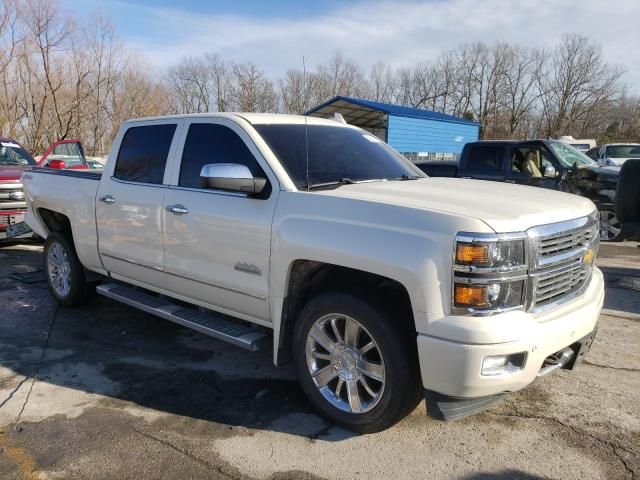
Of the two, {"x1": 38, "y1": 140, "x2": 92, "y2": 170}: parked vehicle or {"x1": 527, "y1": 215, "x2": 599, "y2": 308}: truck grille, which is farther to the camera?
{"x1": 38, "y1": 140, "x2": 92, "y2": 170}: parked vehicle

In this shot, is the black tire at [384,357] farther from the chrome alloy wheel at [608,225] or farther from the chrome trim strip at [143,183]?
the chrome alloy wheel at [608,225]

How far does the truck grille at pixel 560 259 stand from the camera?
2.86 meters

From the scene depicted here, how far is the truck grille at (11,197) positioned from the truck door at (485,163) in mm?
8160

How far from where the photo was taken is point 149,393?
12.8 feet

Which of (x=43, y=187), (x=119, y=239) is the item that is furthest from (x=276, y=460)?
(x=43, y=187)

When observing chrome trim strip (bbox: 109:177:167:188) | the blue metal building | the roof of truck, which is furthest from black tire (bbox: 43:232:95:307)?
the blue metal building

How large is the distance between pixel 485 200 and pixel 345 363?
1.32m

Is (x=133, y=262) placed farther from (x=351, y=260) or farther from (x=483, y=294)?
(x=483, y=294)

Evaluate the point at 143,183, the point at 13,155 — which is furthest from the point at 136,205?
the point at 13,155

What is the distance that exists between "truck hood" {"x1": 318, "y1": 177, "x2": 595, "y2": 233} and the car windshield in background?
0.76ft

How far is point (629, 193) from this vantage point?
6.35 metres

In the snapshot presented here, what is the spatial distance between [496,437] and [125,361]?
301cm

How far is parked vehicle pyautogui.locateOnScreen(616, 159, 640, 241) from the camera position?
20.6 feet

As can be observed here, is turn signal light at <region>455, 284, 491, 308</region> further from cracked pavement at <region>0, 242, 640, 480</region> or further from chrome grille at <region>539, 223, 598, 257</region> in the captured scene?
cracked pavement at <region>0, 242, 640, 480</region>
